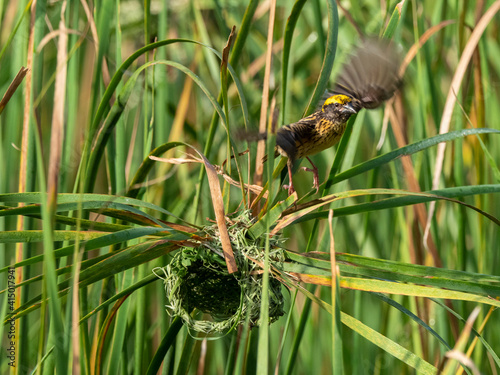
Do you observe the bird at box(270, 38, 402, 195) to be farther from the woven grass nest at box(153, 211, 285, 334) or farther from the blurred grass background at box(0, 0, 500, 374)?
the woven grass nest at box(153, 211, 285, 334)

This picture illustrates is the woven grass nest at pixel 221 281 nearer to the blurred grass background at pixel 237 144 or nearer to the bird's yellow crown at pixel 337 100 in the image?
the blurred grass background at pixel 237 144

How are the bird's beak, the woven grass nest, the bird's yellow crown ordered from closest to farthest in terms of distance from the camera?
the woven grass nest
the bird's beak
the bird's yellow crown

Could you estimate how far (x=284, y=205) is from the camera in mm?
1326

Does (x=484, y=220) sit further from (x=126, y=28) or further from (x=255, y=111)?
(x=126, y=28)

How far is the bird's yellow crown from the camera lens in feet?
6.04

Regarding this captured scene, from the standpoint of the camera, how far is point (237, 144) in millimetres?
1836

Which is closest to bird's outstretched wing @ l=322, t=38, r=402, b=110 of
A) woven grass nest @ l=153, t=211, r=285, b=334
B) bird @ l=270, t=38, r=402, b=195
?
bird @ l=270, t=38, r=402, b=195

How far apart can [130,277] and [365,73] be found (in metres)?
0.95

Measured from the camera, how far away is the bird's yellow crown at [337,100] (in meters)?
1.84

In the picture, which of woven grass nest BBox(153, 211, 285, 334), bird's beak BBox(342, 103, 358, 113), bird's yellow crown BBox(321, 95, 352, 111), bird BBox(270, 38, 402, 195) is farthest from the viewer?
bird's yellow crown BBox(321, 95, 352, 111)

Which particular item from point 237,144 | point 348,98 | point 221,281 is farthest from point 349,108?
point 221,281

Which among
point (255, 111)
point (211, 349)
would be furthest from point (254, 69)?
point (211, 349)

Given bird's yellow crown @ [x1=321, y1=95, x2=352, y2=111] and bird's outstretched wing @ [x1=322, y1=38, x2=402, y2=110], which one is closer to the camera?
bird's outstretched wing @ [x1=322, y1=38, x2=402, y2=110]

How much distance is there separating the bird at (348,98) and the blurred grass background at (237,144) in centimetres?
7
